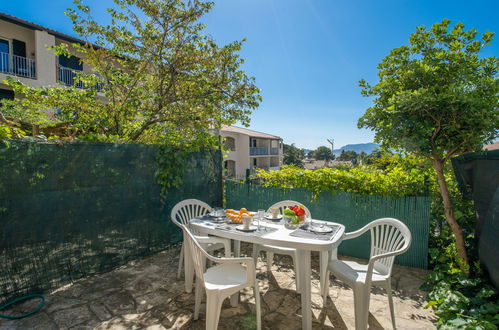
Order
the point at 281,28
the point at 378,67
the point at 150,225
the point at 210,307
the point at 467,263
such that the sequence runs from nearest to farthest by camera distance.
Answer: the point at 210,307
the point at 467,263
the point at 378,67
the point at 150,225
the point at 281,28

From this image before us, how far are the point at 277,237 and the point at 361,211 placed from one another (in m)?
2.09

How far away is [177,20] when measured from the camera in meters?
4.16

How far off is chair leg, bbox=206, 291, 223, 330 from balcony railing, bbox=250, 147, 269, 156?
74.7 feet

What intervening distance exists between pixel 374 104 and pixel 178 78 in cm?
332

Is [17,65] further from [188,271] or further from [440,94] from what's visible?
[440,94]

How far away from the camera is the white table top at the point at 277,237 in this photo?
2.04 metres

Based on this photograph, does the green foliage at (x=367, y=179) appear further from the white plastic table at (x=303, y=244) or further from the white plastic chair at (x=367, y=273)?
the white plastic table at (x=303, y=244)

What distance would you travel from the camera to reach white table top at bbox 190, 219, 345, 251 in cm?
204

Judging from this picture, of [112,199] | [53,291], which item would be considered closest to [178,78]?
[112,199]

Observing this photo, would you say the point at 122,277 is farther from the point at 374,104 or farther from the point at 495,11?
the point at 495,11

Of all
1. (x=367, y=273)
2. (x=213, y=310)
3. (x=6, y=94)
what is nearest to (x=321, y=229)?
(x=367, y=273)

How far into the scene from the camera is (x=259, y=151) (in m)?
25.8

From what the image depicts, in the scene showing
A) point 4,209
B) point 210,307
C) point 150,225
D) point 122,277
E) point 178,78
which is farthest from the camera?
point 178,78

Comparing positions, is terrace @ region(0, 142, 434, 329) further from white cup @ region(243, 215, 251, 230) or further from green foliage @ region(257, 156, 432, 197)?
white cup @ region(243, 215, 251, 230)
